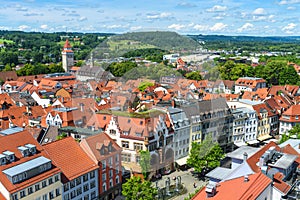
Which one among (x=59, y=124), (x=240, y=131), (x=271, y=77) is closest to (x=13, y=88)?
(x=59, y=124)

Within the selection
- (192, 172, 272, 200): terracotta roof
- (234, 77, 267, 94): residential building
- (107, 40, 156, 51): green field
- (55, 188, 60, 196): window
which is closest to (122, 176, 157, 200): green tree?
(55, 188, 60, 196): window

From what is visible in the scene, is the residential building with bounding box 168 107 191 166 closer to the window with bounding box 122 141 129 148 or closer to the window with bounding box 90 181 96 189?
the window with bounding box 122 141 129 148

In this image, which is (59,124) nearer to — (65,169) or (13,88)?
(65,169)

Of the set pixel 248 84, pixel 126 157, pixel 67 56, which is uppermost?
pixel 67 56

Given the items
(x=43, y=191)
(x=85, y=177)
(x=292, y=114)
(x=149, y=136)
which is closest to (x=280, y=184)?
(x=149, y=136)

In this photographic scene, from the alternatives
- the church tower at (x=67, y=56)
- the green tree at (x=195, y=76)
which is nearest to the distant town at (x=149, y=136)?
the green tree at (x=195, y=76)

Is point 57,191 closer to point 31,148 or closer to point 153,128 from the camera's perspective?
point 31,148
